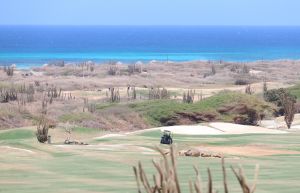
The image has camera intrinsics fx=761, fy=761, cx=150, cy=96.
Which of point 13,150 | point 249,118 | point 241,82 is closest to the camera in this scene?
point 13,150

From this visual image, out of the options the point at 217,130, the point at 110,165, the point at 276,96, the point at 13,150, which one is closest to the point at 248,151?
the point at 110,165

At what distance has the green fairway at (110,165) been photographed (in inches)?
573

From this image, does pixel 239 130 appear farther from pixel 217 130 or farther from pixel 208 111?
pixel 208 111

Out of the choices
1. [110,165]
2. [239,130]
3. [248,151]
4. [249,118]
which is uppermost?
[110,165]

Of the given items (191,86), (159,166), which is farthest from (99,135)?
(191,86)

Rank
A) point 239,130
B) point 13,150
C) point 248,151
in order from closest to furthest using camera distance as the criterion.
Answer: point 13,150 → point 248,151 → point 239,130

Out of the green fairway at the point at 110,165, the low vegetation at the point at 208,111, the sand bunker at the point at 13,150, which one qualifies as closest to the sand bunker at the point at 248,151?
the green fairway at the point at 110,165

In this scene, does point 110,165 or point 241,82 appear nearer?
point 110,165

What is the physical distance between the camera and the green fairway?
14566 mm

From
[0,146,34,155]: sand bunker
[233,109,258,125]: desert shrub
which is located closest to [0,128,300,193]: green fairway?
[0,146,34,155]: sand bunker

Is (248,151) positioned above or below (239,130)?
above

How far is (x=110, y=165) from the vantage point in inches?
700

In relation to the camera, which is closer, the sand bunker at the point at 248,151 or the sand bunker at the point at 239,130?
the sand bunker at the point at 248,151

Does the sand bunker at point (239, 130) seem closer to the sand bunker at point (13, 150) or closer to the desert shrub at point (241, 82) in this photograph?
the sand bunker at point (13, 150)
